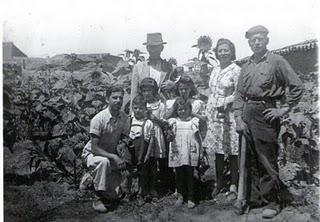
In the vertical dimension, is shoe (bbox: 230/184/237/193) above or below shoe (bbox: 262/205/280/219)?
above

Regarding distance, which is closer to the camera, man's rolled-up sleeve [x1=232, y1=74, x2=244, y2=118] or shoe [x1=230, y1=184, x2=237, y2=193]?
man's rolled-up sleeve [x1=232, y1=74, x2=244, y2=118]

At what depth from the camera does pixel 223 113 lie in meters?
3.50

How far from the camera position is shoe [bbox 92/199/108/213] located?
3.40m

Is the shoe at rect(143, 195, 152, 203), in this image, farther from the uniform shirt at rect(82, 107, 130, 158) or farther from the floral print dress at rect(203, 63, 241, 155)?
the floral print dress at rect(203, 63, 241, 155)

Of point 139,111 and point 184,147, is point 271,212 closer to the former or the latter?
point 184,147

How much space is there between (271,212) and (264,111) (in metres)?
0.79

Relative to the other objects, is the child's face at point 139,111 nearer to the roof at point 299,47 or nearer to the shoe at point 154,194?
the shoe at point 154,194

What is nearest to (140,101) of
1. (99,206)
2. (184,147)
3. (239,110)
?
(184,147)

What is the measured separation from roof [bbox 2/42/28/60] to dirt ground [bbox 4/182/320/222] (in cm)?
117

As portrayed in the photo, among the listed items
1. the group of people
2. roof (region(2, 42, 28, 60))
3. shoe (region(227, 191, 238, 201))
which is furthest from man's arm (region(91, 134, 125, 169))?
roof (region(2, 42, 28, 60))

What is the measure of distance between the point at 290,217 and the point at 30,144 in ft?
8.14

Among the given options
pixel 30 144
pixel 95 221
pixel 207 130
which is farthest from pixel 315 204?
pixel 30 144

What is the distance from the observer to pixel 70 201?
3609mm

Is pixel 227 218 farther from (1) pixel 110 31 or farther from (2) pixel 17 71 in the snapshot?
(2) pixel 17 71
